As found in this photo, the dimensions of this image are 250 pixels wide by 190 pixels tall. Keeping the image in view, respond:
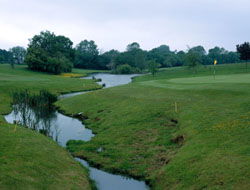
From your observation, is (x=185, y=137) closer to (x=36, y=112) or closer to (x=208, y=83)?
(x=36, y=112)

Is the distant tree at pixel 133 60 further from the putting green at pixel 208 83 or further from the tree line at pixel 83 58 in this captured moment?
the putting green at pixel 208 83

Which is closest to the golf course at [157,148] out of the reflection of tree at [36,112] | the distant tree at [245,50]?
the reflection of tree at [36,112]

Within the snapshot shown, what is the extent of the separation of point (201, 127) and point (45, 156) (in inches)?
390

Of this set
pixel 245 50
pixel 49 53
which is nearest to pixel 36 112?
pixel 245 50

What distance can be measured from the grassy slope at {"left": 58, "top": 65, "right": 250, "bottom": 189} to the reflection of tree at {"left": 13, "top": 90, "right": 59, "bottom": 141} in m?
3.87

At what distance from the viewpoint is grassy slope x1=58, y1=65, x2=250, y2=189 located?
1232cm

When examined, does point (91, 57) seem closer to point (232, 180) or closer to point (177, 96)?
point (177, 96)

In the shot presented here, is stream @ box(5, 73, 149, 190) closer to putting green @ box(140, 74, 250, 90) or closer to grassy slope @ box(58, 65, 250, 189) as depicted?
grassy slope @ box(58, 65, 250, 189)

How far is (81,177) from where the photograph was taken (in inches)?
552

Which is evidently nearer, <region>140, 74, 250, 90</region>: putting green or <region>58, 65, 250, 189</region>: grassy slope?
<region>58, 65, 250, 189</region>: grassy slope

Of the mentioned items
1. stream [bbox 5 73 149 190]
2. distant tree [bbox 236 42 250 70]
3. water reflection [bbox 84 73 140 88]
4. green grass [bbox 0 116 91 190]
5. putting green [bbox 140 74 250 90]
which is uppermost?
distant tree [bbox 236 42 250 70]

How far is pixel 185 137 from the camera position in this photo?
17438mm

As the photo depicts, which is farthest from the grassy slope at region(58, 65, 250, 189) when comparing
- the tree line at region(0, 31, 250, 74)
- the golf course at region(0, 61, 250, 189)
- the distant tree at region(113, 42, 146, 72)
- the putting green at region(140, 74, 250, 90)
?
the distant tree at region(113, 42, 146, 72)

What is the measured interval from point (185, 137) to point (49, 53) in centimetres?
10918
